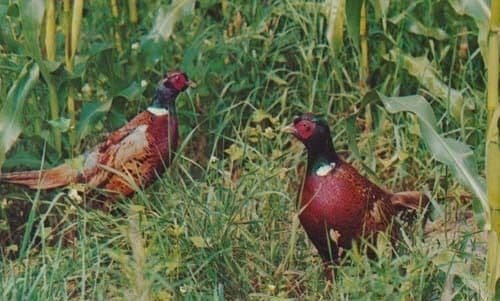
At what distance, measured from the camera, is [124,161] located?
5.30 metres

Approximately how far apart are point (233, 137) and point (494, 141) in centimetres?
205

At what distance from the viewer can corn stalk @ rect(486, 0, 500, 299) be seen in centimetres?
405

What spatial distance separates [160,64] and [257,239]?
1677 millimetres

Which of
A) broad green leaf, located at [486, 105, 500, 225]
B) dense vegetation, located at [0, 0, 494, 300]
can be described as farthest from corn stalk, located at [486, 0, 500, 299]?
dense vegetation, located at [0, 0, 494, 300]

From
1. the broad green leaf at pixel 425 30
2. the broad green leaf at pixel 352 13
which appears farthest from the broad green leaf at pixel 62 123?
the broad green leaf at pixel 425 30

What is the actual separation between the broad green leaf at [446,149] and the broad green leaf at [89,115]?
1292 mm

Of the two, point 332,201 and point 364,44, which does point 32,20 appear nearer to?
point 332,201

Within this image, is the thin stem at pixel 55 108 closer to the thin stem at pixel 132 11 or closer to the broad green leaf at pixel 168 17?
the broad green leaf at pixel 168 17

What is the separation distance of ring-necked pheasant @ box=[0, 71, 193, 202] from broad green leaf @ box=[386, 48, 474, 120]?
38.9 inches

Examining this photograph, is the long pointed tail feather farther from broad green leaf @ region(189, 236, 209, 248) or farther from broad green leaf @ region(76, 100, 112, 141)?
broad green leaf @ region(189, 236, 209, 248)

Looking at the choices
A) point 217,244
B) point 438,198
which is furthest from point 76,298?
point 438,198

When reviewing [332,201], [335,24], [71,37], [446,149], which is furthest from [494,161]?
[71,37]

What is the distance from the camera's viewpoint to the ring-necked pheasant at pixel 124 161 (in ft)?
17.3

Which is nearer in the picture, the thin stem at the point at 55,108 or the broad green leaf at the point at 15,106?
the broad green leaf at the point at 15,106
